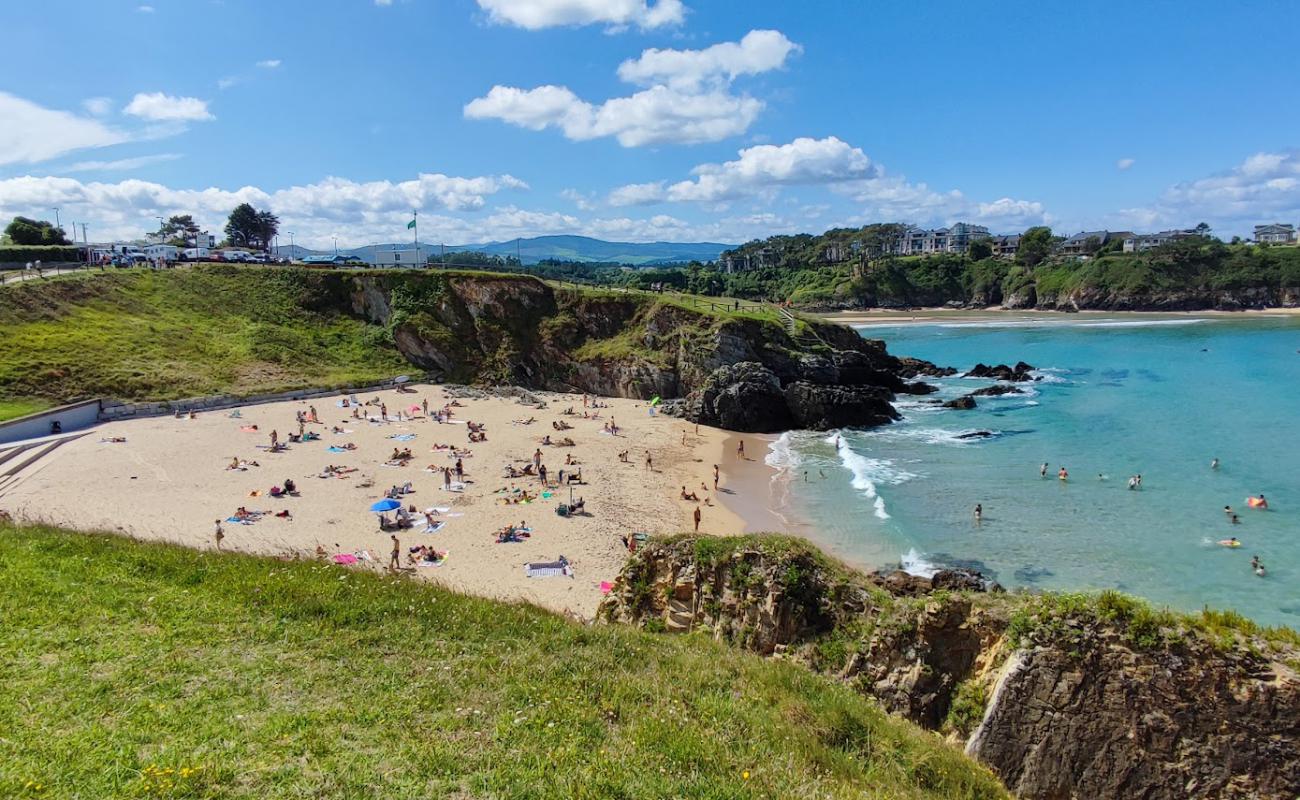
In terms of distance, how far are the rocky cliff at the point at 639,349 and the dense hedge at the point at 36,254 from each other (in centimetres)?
2845

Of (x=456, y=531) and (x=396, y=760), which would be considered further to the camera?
(x=456, y=531)

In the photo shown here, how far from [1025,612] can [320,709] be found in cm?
859

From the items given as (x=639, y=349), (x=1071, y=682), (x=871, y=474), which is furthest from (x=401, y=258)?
(x=1071, y=682)

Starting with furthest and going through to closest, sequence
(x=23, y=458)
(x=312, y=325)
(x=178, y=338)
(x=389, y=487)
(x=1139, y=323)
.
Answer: (x=1139, y=323) → (x=312, y=325) → (x=178, y=338) → (x=23, y=458) → (x=389, y=487)

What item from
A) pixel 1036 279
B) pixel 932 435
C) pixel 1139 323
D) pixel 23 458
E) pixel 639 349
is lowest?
pixel 932 435

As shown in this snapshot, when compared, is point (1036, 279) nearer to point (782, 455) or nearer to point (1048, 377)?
point (1048, 377)

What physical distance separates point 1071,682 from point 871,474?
23.5 m

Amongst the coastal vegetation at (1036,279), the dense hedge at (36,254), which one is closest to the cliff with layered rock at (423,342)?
the dense hedge at (36,254)

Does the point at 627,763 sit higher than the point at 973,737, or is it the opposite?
the point at 627,763

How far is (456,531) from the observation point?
23.7m

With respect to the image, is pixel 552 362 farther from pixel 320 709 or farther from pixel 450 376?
pixel 320 709

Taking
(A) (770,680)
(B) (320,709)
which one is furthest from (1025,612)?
(B) (320,709)

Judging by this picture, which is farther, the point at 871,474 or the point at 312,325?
the point at 312,325

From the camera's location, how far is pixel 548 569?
68.1ft
